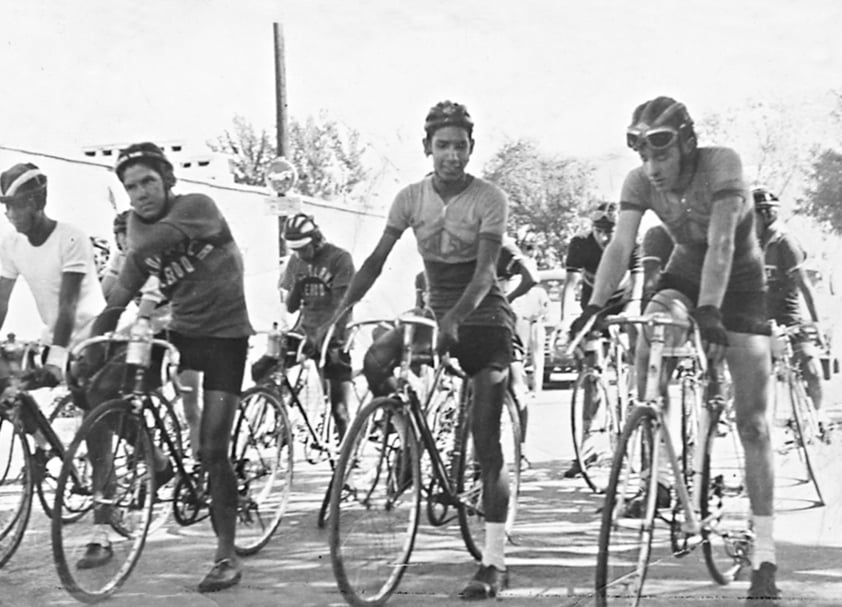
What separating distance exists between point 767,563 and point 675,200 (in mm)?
1357

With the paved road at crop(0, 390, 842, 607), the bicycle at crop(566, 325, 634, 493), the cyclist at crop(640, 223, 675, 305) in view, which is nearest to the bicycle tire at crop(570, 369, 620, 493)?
the bicycle at crop(566, 325, 634, 493)

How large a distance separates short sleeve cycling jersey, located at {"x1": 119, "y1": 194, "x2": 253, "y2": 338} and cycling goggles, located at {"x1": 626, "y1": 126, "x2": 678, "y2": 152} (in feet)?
5.13

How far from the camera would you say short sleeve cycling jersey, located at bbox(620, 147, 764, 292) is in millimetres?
4102

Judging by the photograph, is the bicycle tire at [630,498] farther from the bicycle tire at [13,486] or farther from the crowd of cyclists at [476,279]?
the bicycle tire at [13,486]

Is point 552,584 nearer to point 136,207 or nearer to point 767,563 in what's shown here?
point 767,563

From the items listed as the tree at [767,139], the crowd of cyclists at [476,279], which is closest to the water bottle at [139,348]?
the crowd of cyclists at [476,279]

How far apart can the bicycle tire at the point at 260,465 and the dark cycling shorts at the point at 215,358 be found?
0.34m

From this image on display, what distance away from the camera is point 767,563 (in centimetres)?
420

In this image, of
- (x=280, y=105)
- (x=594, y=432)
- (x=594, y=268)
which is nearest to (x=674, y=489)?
(x=594, y=268)

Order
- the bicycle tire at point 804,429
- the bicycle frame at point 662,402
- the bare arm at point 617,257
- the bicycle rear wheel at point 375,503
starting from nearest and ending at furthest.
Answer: the bicycle frame at point 662,402, the bicycle rear wheel at point 375,503, the bare arm at point 617,257, the bicycle tire at point 804,429

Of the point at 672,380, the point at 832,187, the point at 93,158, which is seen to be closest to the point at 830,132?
the point at 832,187

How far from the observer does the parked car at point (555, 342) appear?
4734 mm

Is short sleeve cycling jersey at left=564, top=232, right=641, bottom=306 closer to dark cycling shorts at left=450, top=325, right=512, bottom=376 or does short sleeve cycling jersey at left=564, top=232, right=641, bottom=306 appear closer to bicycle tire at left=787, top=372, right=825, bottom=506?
dark cycling shorts at left=450, top=325, right=512, bottom=376

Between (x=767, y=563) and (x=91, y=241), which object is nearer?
(x=767, y=563)
